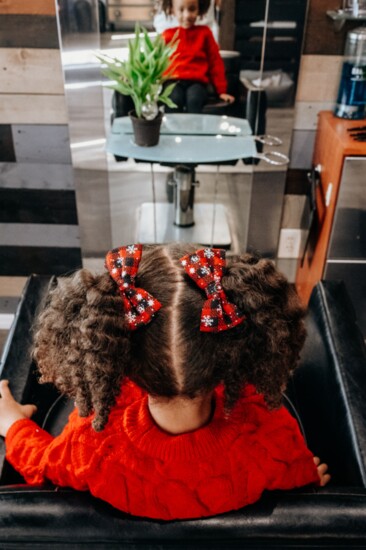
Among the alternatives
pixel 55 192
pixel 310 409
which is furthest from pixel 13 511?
pixel 55 192

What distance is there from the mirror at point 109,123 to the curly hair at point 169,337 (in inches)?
53.6

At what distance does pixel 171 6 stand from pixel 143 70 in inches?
10.2

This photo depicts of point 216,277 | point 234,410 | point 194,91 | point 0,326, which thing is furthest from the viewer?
point 0,326

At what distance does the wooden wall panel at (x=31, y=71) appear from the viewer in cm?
218

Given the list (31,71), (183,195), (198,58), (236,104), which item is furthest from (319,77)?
(31,71)

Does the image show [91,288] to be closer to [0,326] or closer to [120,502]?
[120,502]

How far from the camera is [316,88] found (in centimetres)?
230

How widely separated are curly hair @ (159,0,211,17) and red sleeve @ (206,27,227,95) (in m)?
0.07

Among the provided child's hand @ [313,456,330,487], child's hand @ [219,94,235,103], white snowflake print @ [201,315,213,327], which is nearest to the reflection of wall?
child's hand @ [219,94,235,103]

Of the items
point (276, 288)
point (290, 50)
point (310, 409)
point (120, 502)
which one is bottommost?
point (310, 409)

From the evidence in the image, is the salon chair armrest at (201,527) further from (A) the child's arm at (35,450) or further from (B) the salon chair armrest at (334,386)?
(B) the salon chair armrest at (334,386)

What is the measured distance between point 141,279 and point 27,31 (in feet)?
4.95

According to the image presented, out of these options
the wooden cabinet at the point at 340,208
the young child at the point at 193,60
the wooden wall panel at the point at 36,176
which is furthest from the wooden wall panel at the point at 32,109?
the wooden cabinet at the point at 340,208

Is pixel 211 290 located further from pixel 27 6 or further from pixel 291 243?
pixel 291 243
